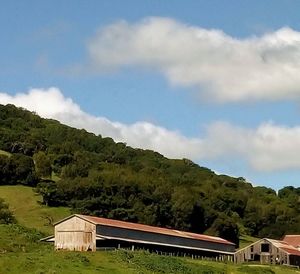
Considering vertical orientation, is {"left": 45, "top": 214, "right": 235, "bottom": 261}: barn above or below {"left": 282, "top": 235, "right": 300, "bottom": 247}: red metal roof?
below

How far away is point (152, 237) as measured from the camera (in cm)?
8812

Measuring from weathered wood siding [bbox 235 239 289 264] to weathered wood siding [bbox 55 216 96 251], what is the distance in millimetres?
32856

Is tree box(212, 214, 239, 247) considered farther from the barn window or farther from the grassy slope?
the grassy slope

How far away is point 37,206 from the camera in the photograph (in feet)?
426

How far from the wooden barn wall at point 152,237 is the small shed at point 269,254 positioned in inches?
248

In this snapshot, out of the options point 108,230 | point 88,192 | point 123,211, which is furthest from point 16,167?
point 108,230

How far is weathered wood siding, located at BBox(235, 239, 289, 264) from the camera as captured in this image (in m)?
109

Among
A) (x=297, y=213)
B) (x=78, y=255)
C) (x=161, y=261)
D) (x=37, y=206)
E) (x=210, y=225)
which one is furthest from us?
(x=297, y=213)

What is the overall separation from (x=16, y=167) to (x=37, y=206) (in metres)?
18.2

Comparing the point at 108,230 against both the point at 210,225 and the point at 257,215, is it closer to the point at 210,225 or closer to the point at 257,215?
the point at 210,225

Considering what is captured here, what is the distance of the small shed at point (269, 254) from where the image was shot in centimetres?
10869

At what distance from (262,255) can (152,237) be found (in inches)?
1139

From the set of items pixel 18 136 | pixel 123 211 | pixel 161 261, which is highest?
pixel 18 136

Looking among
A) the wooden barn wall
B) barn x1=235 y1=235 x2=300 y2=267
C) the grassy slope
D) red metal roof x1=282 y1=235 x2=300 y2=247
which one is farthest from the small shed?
the grassy slope
